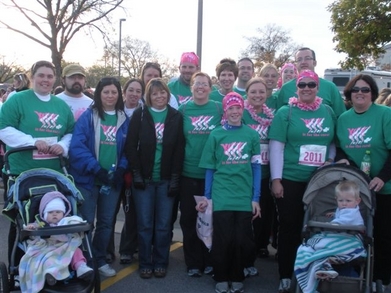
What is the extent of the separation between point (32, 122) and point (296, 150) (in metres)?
2.57

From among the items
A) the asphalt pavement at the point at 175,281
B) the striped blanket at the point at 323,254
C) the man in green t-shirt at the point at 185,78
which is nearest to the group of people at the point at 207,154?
the asphalt pavement at the point at 175,281

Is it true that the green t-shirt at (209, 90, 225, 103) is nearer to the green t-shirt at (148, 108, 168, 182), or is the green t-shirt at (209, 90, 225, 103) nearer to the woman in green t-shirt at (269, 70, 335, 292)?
the green t-shirt at (148, 108, 168, 182)

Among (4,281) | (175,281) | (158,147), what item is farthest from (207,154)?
(4,281)

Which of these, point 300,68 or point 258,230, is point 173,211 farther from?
point 300,68

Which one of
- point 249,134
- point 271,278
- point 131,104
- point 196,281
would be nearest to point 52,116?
point 131,104

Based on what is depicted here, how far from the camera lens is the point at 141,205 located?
5.07 m

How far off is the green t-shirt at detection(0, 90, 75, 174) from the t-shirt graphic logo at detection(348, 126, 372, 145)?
2.84 meters

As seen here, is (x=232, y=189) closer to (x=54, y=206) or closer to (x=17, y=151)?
(x=54, y=206)

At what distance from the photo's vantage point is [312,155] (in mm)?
4664

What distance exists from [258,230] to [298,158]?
1198 mm

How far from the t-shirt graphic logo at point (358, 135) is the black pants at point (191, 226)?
158 centimetres

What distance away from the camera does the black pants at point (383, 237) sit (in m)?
4.57

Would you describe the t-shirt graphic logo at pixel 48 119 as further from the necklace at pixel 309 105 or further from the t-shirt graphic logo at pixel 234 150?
the necklace at pixel 309 105

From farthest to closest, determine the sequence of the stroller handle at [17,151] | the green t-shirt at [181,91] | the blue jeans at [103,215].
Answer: the green t-shirt at [181,91], the blue jeans at [103,215], the stroller handle at [17,151]
